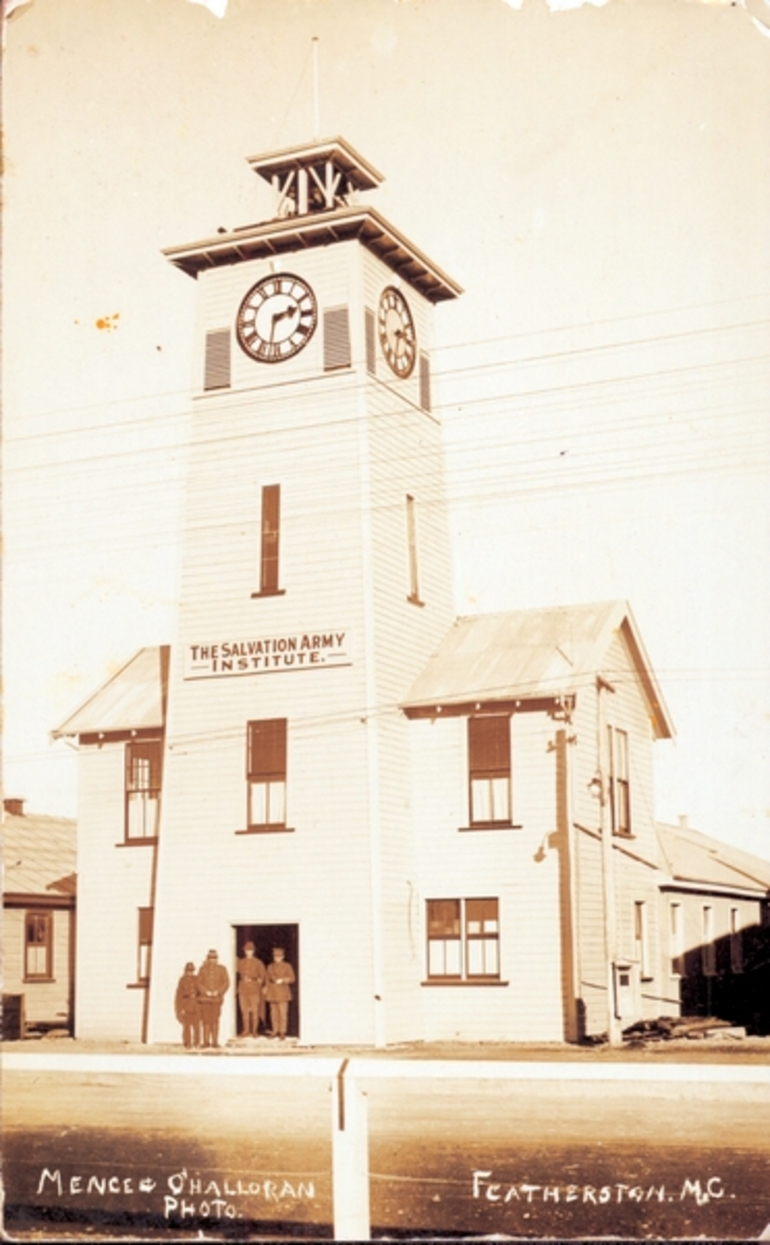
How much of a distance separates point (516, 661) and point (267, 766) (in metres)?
3.96

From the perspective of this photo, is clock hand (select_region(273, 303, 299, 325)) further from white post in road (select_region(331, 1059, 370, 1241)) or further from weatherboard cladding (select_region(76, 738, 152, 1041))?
white post in road (select_region(331, 1059, 370, 1241))

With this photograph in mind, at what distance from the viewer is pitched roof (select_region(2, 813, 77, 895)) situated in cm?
2081

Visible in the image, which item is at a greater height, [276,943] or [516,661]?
[516,661]

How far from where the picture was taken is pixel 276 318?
20.6 meters

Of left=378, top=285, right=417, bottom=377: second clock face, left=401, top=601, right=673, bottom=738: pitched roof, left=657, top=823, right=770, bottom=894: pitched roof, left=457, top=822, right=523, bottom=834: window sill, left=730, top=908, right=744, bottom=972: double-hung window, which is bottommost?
left=730, top=908, right=744, bottom=972: double-hung window

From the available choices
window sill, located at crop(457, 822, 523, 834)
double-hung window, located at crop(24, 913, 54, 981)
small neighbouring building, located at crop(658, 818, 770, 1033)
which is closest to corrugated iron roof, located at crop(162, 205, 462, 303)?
window sill, located at crop(457, 822, 523, 834)

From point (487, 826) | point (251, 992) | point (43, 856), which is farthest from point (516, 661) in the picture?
point (43, 856)

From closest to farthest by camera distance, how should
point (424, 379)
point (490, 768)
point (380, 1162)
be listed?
point (380, 1162) → point (424, 379) → point (490, 768)

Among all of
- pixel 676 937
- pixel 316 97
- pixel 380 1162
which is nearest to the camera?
pixel 380 1162

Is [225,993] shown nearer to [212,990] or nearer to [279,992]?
[212,990]

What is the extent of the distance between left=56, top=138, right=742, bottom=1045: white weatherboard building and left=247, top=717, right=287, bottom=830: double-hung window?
0.10 ft

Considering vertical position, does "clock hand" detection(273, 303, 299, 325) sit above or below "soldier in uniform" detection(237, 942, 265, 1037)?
above

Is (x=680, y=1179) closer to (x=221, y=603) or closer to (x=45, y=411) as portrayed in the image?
(x=45, y=411)

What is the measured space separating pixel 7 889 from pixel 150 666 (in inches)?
209
